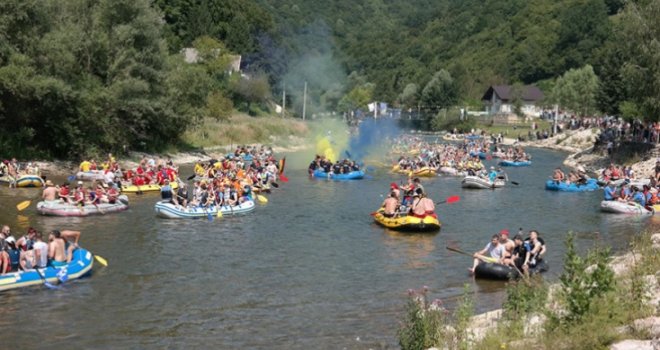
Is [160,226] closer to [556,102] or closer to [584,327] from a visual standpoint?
[584,327]

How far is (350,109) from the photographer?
105 m

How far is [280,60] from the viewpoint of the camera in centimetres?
9738

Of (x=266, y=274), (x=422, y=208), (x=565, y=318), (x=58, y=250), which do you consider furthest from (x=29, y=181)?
(x=565, y=318)

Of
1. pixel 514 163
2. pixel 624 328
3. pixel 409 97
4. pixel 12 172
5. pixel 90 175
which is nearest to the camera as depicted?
pixel 624 328

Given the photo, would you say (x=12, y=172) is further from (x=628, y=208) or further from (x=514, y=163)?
(x=514, y=163)

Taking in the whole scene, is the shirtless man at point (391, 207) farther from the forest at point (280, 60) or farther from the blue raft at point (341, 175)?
the forest at point (280, 60)

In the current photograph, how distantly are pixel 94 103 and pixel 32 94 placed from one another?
4.46 metres

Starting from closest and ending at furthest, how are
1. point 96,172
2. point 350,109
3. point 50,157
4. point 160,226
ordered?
point 160,226 < point 96,172 < point 50,157 < point 350,109

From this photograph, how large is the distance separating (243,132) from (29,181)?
106 feet

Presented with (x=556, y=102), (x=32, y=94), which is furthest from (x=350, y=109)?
(x=32, y=94)

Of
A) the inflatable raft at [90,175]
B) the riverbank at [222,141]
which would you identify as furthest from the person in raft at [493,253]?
the riverbank at [222,141]

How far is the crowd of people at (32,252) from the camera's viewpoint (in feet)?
59.0

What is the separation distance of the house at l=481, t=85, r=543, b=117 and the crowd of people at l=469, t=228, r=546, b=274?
4296 inches

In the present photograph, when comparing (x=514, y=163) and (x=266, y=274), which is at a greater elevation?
(x=514, y=163)
